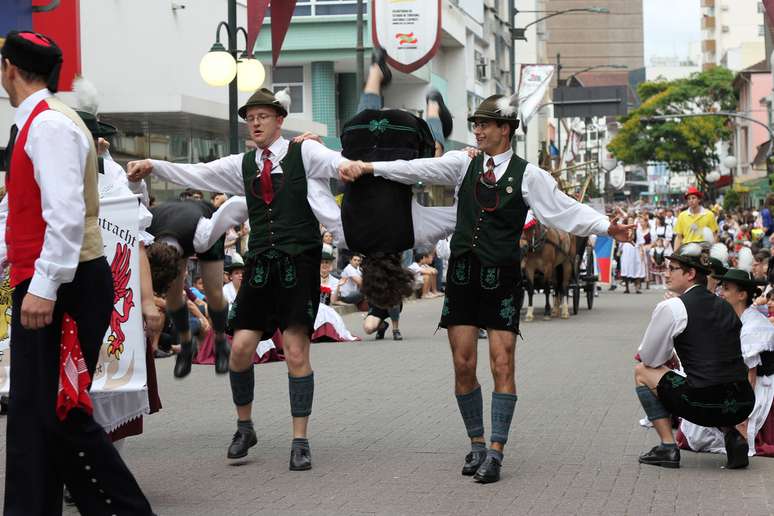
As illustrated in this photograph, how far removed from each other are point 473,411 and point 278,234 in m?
1.52

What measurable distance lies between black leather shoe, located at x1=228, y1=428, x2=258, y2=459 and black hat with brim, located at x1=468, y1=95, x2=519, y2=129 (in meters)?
2.33

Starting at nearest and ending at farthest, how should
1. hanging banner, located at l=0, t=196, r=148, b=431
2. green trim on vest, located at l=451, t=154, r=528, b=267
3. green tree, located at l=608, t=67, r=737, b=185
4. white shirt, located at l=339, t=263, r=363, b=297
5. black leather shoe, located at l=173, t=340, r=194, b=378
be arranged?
hanging banner, located at l=0, t=196, r=148, b=431 < green trim on vest, located at l=451, t=154, r=528, b=267 < black leather shoe, located at l=173, t=340, r=194, b=378 < white shirt, located at l=339, t=263, r=363, b=297 < green tree, located at l=608, t=67, r=737, b=185

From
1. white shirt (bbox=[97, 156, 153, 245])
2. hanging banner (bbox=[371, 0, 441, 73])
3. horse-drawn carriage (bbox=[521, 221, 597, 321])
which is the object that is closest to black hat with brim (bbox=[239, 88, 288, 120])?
white shirt (bbox=[97, 156, 153, 245])

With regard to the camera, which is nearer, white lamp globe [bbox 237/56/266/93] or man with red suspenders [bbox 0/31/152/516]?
man with red suspenders [bbox 0/31/152/516]

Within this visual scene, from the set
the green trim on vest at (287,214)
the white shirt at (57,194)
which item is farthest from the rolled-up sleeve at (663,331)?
the white shirt at (57,194)

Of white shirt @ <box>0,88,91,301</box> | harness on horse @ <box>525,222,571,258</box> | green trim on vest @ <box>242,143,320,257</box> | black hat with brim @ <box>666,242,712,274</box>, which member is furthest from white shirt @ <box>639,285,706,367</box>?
harness on horse @ <box>525,222,571,258</box>

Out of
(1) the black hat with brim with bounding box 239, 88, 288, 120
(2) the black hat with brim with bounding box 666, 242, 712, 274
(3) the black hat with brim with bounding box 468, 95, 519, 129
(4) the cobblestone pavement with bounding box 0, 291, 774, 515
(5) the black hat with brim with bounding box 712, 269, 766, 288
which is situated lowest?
(4) the cobblestone pavement with bounding box 0, 291, 774, 515

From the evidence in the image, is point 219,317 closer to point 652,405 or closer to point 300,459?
point 300,459

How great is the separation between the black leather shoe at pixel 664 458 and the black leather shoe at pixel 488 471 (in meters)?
1.09

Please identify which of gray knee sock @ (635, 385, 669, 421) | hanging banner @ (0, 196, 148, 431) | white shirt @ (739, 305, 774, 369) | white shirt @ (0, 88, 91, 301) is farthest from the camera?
white shirt @ (739, 305, 774, 369)

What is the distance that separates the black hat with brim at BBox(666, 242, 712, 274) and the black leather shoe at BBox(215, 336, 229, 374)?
119 inches

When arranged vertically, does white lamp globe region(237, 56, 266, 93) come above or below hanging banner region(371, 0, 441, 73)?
below

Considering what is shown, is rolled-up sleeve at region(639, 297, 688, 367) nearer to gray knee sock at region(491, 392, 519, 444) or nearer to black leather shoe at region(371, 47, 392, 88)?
gray knee sock at region(491, 392, 519, 444)

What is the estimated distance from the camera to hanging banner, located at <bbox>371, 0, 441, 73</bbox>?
69.6ft
